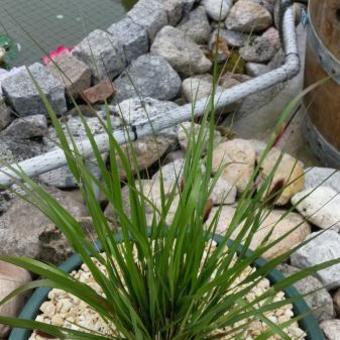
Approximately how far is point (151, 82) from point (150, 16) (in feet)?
1.68

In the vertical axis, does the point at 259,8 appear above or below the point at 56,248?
above

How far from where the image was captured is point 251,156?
6.58ft

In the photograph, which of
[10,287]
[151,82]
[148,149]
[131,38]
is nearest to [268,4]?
[131,38]

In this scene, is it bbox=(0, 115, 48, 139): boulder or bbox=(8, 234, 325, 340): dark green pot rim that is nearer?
bbox=(8, 234, 325, 340): dark green pot rim

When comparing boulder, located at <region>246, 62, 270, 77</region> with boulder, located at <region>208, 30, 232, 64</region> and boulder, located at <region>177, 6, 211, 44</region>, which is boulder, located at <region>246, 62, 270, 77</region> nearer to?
boulder, located at <region>208, 30, 232, 64</region>

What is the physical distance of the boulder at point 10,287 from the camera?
4.80 ft

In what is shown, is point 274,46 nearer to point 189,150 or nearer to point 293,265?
point 293,265

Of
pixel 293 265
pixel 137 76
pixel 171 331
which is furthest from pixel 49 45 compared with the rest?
pixel 171 331

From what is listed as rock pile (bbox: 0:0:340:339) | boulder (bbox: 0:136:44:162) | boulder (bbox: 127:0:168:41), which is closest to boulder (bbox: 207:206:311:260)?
rock pile (bbox: 0:0:340:339)

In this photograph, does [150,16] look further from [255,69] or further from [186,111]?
[186,111]

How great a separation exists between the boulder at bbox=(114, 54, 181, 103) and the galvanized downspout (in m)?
0.28

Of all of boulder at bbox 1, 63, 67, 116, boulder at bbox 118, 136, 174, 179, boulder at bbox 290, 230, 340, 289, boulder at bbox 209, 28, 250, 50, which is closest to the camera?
boulder at bbox 290, 230, 340, 289

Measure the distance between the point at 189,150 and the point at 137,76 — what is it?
4.85ft

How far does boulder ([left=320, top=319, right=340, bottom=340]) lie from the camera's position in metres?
1.45
